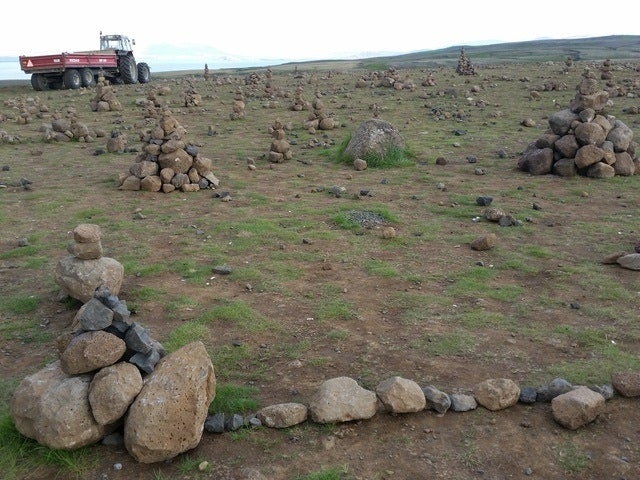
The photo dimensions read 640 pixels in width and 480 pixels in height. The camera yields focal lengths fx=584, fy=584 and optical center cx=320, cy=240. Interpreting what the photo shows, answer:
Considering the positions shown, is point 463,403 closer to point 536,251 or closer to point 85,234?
point 536,251

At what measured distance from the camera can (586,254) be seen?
9.70 metres

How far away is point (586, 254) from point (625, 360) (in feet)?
11.8

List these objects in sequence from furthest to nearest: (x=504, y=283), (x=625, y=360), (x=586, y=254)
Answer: (x=586, y=254) < (x=504, y=283) < (x=625, y=360)

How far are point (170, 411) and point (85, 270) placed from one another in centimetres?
350

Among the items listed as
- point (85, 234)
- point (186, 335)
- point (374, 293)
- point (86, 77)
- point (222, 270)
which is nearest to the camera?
point (186, 335)

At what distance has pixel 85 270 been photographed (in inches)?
303

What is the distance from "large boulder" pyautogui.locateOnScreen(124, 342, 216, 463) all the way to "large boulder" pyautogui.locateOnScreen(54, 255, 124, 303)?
2869mm

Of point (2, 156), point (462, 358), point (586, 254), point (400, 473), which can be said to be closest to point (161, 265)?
point (462, 358)

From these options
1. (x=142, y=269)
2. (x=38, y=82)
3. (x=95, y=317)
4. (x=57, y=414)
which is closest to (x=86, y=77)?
(x=38, y=82)

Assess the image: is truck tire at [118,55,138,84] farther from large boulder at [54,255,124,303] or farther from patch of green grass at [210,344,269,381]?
patch of green grass at [210,344,269,381]

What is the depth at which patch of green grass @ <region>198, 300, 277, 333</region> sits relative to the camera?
7.30 metres

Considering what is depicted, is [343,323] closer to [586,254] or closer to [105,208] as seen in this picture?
[586,254]

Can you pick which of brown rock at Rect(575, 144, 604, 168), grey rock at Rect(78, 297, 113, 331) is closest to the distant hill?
brown rock at Rect(575, 144, 604, 168)

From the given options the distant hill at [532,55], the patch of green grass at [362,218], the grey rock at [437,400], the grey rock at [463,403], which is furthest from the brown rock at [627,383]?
the distant hill at [532,55]
